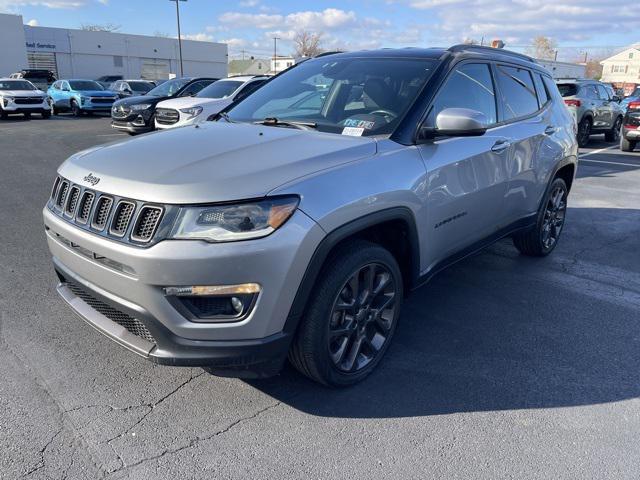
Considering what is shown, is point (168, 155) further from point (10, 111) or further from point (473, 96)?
point (10, 111)

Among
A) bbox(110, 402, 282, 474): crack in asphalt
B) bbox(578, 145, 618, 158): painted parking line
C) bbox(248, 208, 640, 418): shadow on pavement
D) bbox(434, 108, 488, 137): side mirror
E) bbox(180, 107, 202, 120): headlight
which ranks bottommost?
bbox(110, 402, 282, 474): crack in asphalt

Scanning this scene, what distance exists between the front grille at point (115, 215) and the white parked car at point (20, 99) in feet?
70.3

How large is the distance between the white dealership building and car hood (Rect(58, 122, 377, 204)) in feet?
150

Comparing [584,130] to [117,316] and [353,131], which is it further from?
[117,316]

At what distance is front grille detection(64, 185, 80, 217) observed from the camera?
9.10 feet

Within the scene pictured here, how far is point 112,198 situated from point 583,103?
14.7 m

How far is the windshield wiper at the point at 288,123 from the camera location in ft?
11.0

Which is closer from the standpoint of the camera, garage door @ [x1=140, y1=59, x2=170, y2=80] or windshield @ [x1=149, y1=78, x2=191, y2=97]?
windshield @ [x1=149, y1=78, x2=191, y2=97]

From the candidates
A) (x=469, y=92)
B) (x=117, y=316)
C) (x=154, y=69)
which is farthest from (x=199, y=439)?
(x=154, y=69)

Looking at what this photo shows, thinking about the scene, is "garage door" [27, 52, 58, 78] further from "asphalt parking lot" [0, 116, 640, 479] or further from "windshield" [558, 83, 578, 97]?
"asphalt parking lot" [0, 116, 640, 479]

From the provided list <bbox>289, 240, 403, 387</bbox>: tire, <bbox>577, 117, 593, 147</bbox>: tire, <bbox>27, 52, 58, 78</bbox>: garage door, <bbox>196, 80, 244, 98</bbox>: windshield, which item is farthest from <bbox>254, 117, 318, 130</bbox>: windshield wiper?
<bbox>27, 52, 58, 78</bbox>: garage door

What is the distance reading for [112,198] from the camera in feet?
8.15

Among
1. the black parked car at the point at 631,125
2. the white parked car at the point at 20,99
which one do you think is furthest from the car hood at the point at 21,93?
the black parked car at the point at 631,125

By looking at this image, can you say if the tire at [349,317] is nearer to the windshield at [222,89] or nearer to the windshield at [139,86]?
the windshield at [222,89]
